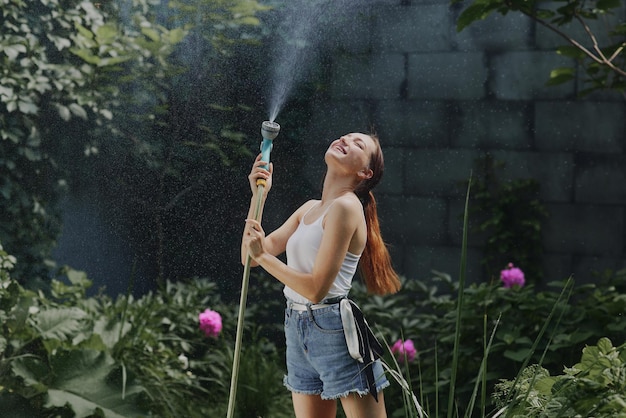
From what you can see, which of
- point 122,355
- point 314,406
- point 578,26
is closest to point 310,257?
point 314,406

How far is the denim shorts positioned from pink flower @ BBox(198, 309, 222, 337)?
4.48ft

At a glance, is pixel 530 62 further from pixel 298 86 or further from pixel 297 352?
pixel 297 352

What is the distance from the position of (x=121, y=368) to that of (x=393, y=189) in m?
1.49

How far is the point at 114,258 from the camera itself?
12.5ft

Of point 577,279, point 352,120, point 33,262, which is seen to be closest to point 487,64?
point 352,120

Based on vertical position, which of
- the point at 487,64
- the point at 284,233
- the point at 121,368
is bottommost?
the point at 121,368

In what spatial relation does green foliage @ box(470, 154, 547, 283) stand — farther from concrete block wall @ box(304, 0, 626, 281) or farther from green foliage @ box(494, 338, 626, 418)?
green foliage @ box(494, 338, 626, 418)

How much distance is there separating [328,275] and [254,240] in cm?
18

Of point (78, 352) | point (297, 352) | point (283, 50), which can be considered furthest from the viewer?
point (283, 50)

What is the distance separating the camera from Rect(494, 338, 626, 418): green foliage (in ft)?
5.52

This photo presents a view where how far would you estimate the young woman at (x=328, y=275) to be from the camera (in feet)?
6.77

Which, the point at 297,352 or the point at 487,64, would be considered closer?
the point at 297,352

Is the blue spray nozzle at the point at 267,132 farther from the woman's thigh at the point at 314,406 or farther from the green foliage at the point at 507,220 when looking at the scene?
the green foliage at the point at 507,220

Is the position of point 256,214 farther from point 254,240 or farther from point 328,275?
point 328,275
